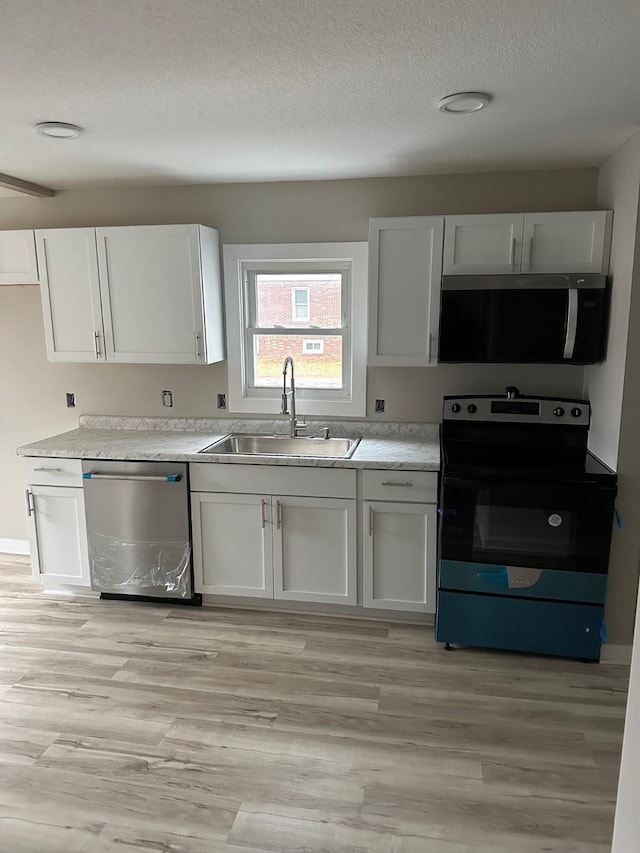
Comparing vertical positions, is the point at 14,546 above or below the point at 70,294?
below

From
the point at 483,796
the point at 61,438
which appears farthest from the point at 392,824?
the point at 61,438

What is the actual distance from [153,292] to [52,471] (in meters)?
1.14

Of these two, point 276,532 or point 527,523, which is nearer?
Answer: point 527,523

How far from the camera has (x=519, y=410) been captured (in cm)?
319

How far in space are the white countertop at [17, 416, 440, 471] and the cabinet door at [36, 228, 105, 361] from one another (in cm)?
49

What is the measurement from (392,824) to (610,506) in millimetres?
1562

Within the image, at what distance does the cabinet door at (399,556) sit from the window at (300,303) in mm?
1252

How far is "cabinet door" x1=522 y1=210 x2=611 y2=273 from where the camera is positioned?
9.30 ft

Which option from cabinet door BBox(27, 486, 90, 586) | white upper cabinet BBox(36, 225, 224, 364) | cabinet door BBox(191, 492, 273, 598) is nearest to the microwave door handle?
cabinet door BBox(191, 492, 273, 598)

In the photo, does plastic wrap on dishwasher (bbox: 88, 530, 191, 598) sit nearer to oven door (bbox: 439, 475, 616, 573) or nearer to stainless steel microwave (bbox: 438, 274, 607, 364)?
oven door (bbox: 439, 475, 616, 573)

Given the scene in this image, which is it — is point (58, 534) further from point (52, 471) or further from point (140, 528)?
point (140, 528)

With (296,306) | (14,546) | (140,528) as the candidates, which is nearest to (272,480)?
(140,528)

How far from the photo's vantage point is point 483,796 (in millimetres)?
2027

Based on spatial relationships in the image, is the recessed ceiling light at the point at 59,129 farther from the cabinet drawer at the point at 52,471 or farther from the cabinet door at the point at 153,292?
the cabinet drawer at the point at 52,471
